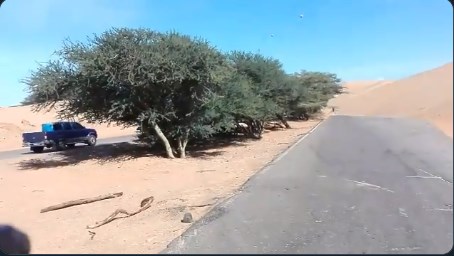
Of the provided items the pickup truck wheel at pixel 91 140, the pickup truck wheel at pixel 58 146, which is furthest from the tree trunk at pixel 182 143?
the pickup truck wheel at pixel 91 140

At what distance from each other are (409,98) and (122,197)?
17.6ft

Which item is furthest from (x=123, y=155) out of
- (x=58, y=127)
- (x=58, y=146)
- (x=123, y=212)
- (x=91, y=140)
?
(x=123, y=212)

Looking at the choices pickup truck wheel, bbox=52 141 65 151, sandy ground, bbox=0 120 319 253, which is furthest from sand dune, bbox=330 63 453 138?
pickup truck wheel, bbox=52 141 65 151

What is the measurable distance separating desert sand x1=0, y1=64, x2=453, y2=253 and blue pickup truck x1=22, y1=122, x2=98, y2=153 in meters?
6.51

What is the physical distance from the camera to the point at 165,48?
12.3 m

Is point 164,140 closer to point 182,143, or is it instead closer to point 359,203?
point 182,143

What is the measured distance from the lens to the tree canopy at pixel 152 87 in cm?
1241

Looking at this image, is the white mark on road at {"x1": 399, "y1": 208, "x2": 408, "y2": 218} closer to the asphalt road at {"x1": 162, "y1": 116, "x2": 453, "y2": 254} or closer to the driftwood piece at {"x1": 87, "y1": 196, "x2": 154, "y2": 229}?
the asphalt road at {"x1": 162, "y1": 116, "x2": 453, "y2": 254}

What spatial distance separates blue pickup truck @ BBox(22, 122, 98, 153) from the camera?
834 inches

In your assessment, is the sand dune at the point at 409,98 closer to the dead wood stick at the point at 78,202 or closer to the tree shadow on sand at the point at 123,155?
the dead wood stick at the point at 78,202

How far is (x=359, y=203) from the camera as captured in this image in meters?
3.57

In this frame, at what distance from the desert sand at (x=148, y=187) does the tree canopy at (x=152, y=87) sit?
126cm

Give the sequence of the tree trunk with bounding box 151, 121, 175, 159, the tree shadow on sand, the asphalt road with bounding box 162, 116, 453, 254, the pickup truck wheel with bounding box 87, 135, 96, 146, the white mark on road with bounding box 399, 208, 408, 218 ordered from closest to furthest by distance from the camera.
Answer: the asphalt road with bounding box 162, 116, 453, 254
the white mark on road with bounding box 399, 208, 408, 218
the tree shadow on sand
the tree trunk with bounding box 151, 121, 175, 159
the pickup truck wheel with bounding box 87, 135, 96, 146

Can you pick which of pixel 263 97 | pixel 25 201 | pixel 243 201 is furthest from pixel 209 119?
pixel 243 201
